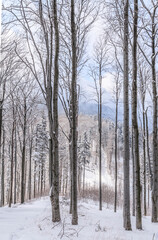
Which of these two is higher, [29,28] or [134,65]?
[29,28]

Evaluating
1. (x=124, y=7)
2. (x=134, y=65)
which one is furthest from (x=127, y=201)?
(x=124, y=7)

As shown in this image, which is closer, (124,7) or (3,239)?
(3,239)

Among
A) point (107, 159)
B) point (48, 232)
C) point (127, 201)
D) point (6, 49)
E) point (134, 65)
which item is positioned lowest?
point (107, 159)

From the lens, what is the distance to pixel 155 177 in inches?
306

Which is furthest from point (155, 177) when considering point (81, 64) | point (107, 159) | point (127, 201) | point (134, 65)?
point (107, 159)

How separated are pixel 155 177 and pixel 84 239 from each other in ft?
14.5

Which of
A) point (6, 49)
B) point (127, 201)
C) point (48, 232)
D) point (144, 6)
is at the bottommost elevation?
point (48, 232)

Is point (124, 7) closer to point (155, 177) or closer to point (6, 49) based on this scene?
point (6, 49)

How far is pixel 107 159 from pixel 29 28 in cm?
5992

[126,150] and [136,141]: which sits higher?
[136,141]

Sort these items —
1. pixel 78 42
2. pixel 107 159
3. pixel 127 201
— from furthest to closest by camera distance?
pixel 107 159 < pixel 78 42 < pixel 127 201

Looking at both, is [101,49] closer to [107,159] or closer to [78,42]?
[78,42]

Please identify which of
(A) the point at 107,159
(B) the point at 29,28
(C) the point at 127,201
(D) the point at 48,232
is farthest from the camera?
(A) the point at 107,159

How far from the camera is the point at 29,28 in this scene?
273 inches
